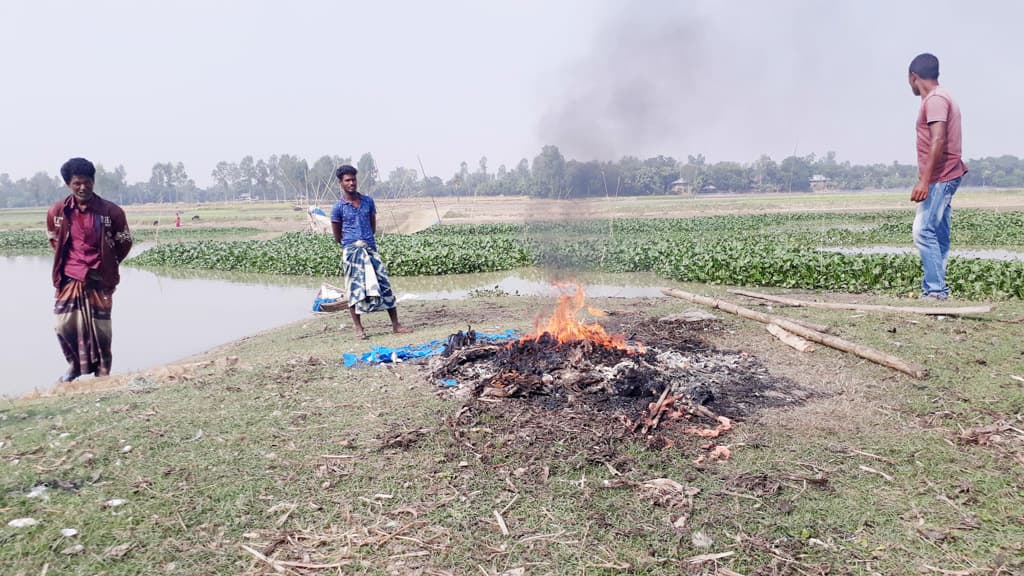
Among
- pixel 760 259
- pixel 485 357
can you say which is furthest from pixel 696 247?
pixel 485 357

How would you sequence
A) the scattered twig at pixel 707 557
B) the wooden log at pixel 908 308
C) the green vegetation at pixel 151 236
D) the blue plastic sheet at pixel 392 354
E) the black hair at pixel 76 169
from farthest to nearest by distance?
the green vegetation at pixel 151 236 → the wooden log at pixel 908 308 → the blue plastic sheet at pixel 392 354 → the black hair at pixel 76 169 → the scattered twig at pixel 707 557

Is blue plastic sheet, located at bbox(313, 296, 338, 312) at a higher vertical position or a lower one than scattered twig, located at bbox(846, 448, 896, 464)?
higher

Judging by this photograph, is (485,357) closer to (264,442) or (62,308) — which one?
(264,442)

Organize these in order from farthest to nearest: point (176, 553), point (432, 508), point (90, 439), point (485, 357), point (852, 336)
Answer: point (852, 336) → point (485, 357) → point (90, 439) → point (432, 508) → point (176, 553)

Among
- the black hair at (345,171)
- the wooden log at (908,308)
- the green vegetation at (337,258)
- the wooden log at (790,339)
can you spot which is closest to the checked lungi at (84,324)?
the black hair at (345,171)

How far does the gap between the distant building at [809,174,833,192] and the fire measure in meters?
73.6

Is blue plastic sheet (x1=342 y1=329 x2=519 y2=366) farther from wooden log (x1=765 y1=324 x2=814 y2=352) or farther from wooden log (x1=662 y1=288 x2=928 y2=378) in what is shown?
wooden log (x1=662 y1=288 x2=928 y2=378)

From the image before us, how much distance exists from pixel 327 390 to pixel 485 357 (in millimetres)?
1382

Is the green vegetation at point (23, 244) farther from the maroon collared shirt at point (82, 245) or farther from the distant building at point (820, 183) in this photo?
the distant building at point (820, 183)

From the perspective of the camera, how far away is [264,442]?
4.06 metres

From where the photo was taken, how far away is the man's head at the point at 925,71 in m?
7.54

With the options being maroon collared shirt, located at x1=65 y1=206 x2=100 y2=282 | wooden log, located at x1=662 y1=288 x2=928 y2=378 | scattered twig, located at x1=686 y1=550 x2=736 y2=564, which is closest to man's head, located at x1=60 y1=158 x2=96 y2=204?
maroon collared shirt, located at x1=65 y1=206 x2=100 y2=282

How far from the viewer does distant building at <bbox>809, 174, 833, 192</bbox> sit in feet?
236

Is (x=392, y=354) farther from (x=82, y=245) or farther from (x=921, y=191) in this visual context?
(x=921, y=191)
